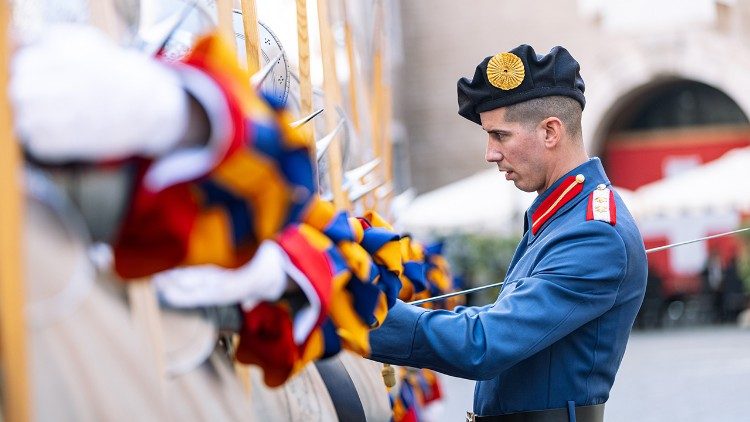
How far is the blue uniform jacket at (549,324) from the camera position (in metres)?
2.20

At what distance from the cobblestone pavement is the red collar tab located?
232cm

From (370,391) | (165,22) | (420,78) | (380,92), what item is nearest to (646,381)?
(380,92)

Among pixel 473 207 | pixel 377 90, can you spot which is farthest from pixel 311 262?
pixel 473 207

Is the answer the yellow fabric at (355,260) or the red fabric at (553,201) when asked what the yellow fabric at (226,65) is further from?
the red fabric at (553,201)

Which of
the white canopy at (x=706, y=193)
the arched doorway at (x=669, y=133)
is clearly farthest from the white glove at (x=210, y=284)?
the arched doorway at (x=669, y=133)

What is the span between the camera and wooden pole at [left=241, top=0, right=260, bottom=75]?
215 cm

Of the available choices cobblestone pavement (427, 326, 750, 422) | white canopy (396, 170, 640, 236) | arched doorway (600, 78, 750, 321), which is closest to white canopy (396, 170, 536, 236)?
white canopy (396, 170, 640, 236)

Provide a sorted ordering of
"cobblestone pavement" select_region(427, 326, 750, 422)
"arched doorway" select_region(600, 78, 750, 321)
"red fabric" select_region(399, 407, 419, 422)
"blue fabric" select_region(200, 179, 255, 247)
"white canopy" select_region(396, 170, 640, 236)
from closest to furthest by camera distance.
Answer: "blue fabric" select_region(200, 179, 255, 247) → "red fabric" select_region(399, 407, 419, 422) → "cobblestone pavement" select_region(427, 326, 750, 422) → "white canopy" select_region(396, 170, 640, 236) → "arched doorway" select_region(600, 78, 750, 321)

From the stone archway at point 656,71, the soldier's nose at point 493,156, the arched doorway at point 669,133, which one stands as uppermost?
the soldier's nose at point 493,156

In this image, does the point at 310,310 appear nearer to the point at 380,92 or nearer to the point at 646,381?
the point at 380,92

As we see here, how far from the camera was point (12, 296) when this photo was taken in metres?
1.06

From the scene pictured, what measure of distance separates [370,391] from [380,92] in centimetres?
277

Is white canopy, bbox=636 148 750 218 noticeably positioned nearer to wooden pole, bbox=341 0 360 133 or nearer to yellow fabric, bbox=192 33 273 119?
wooden pole, bbox=341 0 360 133

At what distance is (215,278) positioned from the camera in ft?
4.33
